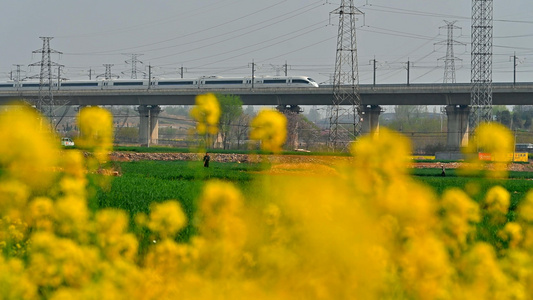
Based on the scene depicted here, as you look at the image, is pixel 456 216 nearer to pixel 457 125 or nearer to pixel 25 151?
pixel 25 151

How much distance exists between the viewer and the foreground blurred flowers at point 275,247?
5289mm

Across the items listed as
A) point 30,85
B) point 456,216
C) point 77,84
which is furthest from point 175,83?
point 456,216

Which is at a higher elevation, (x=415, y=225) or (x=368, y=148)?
(x=368, y=148)

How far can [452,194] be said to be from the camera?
7.40m

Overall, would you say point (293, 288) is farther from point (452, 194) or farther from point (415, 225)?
point (452, 194)

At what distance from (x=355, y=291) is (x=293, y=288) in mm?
517

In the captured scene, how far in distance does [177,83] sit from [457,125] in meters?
31.8

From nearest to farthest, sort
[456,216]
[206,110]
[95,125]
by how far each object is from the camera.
Answer: [456,216]
[95,125]
[206,110]

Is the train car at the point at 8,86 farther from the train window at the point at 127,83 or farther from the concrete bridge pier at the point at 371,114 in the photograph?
the concrete bridge pier at the point at 371,114

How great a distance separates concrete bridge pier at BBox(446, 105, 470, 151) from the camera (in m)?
68.8

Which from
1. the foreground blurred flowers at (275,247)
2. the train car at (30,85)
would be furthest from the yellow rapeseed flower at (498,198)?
the train car at (30,85)

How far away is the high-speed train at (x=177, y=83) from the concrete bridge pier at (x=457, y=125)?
14.4 m

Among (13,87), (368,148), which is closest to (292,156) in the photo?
(368,148)

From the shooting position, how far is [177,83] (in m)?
81.1
